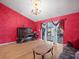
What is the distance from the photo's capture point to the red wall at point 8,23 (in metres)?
4.96

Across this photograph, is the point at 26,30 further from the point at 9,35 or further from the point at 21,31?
the point at 9,35

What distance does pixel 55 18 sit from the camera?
18.6ft

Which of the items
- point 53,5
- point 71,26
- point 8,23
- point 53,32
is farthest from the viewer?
point 53,32

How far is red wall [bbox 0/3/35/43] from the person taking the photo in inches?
195

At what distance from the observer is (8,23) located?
17.3ft

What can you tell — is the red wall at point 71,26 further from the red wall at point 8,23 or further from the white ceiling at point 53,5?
the red wall at point 8,23

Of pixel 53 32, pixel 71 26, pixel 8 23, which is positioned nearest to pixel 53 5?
pixel 71 26

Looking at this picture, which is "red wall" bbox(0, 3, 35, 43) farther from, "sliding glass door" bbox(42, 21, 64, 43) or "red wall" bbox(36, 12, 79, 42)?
"red wall" bbox(36, 12, 79, 42)

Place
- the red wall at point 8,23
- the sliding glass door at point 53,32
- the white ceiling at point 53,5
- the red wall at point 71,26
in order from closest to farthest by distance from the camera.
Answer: the white ceiling at point 53,5, the red wall at point 71,26, the red wall at point 8,23, the sliding glass door at point 53,32

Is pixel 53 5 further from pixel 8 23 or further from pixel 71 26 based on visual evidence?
pixel 8 23

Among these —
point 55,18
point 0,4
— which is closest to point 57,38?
point 55,18

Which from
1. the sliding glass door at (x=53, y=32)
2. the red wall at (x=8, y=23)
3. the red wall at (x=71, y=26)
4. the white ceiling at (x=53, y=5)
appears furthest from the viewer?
the sliding glass door at (x=53, y=32)

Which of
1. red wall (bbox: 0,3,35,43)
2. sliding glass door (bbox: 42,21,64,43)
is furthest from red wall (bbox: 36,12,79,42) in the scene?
red wall (bbox: 0,3,35,43)

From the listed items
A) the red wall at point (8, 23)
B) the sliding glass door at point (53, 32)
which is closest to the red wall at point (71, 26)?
the sliding glass door at point (53, 32)
